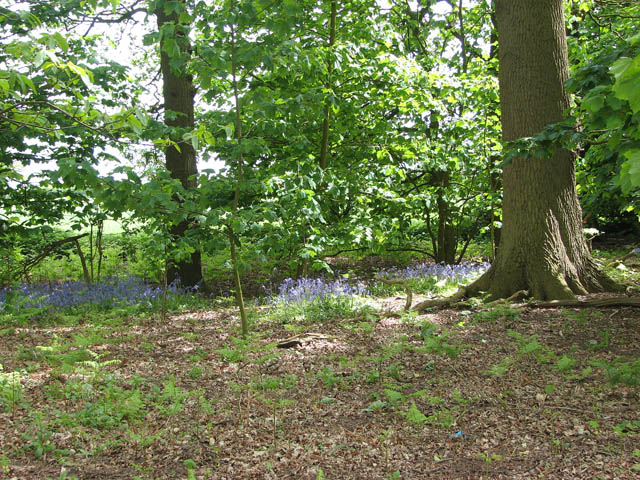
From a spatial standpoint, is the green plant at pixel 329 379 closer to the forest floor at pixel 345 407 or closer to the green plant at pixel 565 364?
the forest floor at pixel 345 407

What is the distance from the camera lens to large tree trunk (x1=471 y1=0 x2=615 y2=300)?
5492 mm

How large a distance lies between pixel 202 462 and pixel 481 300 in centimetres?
409

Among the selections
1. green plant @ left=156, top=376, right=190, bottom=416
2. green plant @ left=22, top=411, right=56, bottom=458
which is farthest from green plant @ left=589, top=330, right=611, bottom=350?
green plant @ left=22, top=411, right=56, bottom=458

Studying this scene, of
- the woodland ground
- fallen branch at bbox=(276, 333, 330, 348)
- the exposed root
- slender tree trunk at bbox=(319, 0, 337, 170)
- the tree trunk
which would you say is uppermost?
slender tree trunk at bbox=(319, 0, 337, 170)

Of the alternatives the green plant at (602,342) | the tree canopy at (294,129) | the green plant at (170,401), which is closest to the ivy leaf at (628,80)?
the tree canopy at (294,129)

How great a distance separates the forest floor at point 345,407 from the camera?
2.61 m

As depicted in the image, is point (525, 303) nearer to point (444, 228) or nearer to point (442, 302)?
point (442, 302)

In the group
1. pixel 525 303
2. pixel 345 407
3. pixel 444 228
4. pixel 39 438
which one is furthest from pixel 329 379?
pixel 444 228

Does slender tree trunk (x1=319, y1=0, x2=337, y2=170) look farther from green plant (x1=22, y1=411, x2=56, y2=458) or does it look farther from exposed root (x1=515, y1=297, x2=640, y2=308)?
green plant (x1=22, y1=411, x2=56, y2=458)

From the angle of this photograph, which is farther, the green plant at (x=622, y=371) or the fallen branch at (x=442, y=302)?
the fallen branch at (x=442, y=302)

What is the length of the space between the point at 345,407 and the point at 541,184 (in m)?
3.75

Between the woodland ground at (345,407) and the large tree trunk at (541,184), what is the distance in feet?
2.39

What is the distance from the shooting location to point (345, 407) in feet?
11.0

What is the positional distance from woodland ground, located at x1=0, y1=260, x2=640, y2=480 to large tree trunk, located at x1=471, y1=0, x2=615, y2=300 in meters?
0.73
